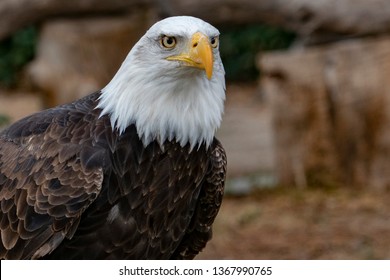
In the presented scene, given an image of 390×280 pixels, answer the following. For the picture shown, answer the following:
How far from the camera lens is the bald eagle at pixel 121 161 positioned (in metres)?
3.79

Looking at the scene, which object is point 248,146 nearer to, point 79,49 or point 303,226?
point 79,49

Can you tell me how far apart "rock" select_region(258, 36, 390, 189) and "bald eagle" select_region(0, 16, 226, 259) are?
12.5ft

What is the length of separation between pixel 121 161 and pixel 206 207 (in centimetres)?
48

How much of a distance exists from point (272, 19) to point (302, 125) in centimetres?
84

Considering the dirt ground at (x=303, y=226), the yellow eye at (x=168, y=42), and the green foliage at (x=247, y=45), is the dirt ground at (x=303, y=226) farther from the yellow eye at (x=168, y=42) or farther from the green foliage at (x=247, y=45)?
the green foliage at (x=247, y=45)

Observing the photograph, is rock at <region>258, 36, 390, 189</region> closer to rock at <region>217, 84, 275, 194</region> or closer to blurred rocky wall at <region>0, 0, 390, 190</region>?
blurred rocky wall at <region>0, 0, 390, 190</region>

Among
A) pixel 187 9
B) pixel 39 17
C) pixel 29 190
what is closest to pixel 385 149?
pixel 187 9

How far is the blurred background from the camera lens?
7.38m

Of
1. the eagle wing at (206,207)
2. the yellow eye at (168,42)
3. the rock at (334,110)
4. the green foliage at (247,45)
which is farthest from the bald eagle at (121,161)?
the green foliage at (247,45)

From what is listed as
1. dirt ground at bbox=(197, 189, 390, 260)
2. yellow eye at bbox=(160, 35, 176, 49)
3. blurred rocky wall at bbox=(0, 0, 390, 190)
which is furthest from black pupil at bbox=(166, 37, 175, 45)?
blurred rocky wall at bbox=(0, 0, 390, 190)

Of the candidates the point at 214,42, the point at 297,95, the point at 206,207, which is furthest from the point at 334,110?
the point at 214,42

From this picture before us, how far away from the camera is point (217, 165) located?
414 centimetres

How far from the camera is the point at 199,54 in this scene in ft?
11.8

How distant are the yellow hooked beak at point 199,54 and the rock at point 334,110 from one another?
13.5 ft
